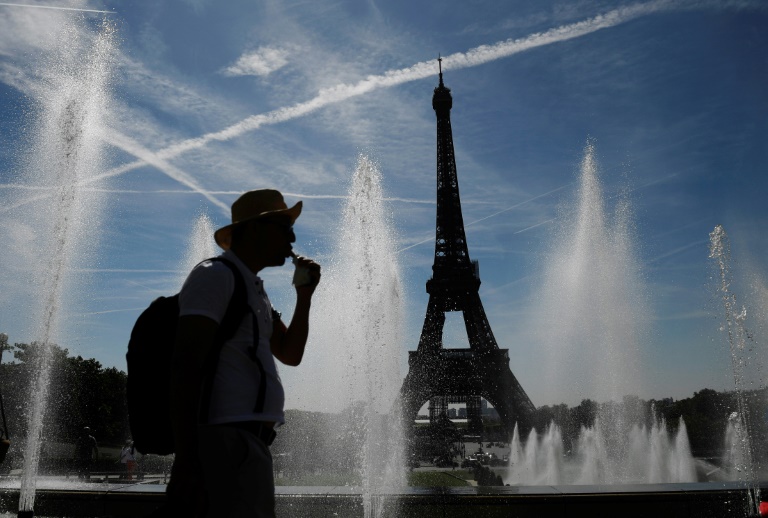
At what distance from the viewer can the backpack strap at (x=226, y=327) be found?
6.70ft

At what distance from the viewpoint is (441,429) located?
147ft

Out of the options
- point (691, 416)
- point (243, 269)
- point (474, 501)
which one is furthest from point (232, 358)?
point (691, 416)

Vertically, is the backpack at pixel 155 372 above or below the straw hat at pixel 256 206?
below

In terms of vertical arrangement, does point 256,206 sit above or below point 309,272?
above

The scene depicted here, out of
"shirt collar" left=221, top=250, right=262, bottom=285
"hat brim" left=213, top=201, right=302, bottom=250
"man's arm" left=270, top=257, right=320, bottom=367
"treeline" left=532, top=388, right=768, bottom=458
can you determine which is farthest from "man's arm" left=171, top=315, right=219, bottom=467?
"treeline" left=532, top=388, right=768, bottom=458

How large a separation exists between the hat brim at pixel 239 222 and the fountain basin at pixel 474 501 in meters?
4.51

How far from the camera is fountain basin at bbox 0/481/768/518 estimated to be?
6.07 meters

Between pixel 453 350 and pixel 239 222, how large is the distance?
38996mm

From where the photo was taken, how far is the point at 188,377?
1.91 metres

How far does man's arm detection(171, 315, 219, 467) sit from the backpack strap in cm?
7

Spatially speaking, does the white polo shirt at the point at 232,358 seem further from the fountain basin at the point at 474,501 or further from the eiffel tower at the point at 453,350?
the eiffel tower at the point at 453,350

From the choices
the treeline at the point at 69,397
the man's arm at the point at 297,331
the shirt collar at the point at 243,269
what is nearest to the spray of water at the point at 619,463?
the man's arm at the point at 297,331

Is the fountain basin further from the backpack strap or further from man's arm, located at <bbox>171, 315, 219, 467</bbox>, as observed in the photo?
man's arm, located at <bbox>171, 315, 219, 467</bbox>

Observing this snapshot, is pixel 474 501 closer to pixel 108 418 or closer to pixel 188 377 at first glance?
pixel 188 377
